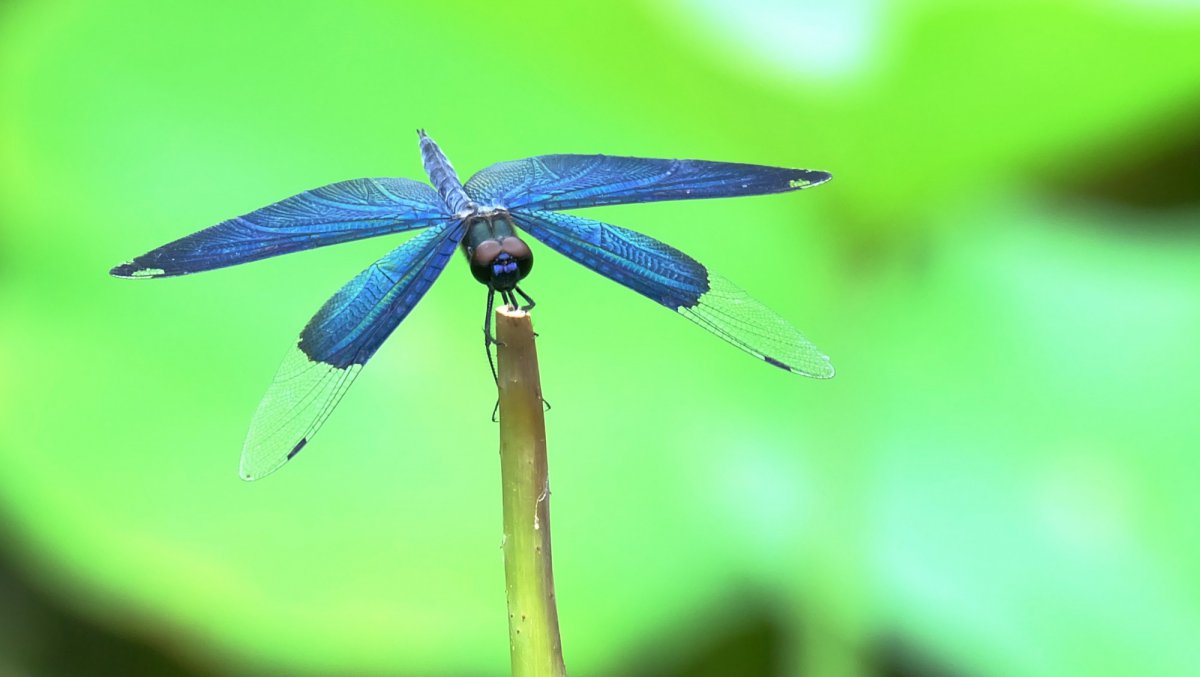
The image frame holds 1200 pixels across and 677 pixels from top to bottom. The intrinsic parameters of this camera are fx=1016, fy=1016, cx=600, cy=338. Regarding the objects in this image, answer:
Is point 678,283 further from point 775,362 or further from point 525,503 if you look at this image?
point 525,503

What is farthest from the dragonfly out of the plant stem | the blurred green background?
the blurred green background

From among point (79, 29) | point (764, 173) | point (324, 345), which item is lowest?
point (324, 345)

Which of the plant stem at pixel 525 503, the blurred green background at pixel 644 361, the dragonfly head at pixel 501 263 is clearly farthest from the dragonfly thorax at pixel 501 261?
the blurred green background at pixel 644 361

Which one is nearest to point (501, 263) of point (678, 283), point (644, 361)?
point (678, 283)

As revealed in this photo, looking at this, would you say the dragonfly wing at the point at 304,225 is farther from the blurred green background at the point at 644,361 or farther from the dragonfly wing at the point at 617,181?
the blurred green background at the point at 644,361

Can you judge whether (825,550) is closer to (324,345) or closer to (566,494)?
(566,494)

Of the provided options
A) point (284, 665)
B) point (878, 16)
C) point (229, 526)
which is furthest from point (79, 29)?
point (878, 16)
